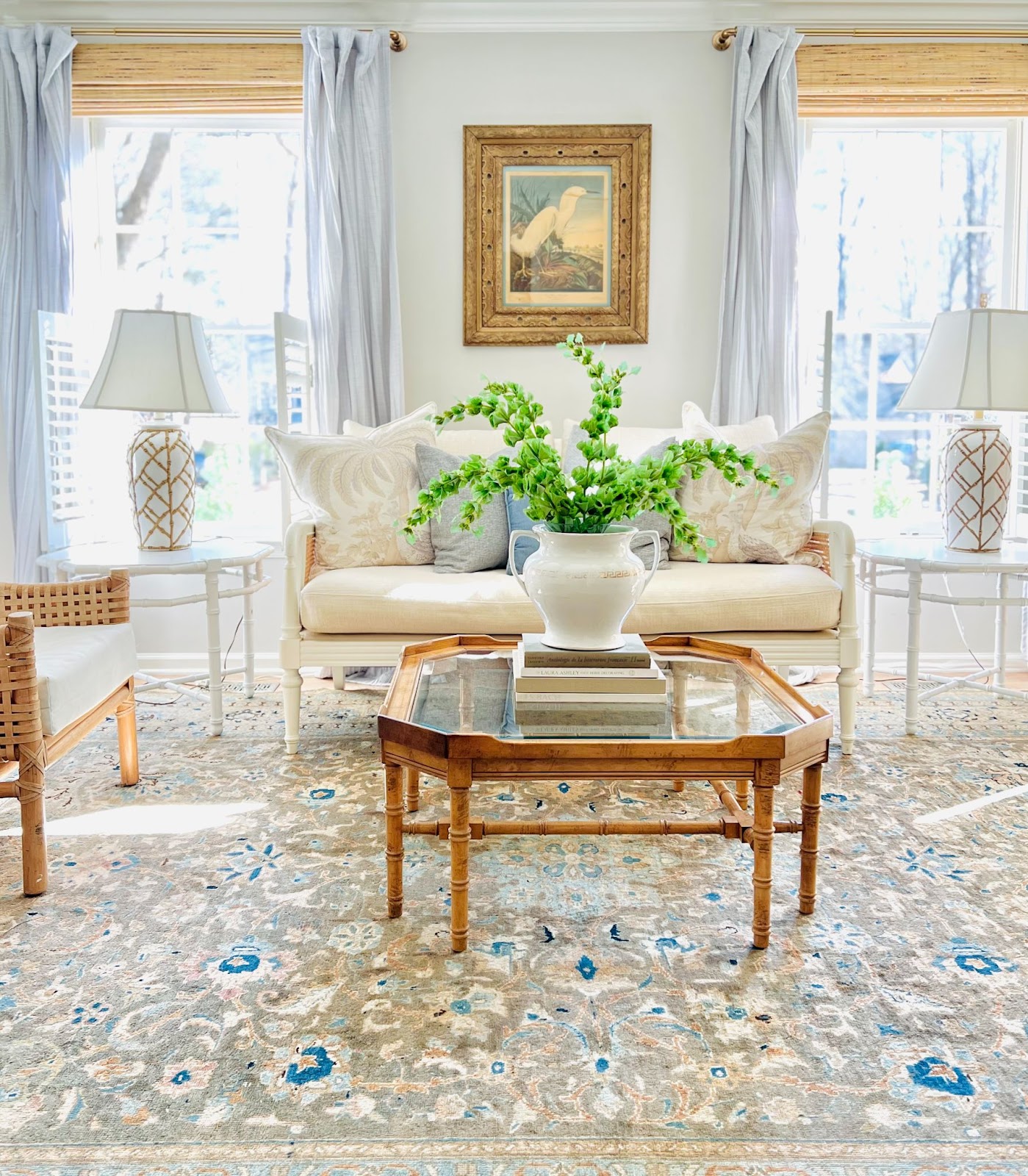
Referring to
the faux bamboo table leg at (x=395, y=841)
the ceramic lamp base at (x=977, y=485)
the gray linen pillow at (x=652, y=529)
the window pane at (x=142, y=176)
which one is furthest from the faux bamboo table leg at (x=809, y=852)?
the window pane at (x=142, y=176)

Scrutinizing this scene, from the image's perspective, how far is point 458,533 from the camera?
3.46 m

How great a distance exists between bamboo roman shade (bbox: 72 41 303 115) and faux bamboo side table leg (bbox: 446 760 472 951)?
322 centimetres

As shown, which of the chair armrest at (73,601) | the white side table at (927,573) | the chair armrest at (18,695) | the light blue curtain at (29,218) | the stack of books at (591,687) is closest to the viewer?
the stack of books at (591,687)

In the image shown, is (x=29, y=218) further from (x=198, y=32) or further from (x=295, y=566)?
(x=295, y=566)

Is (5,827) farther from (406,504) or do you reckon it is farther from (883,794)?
(883,794)

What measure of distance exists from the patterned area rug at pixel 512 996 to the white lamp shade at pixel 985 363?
1.34 meters

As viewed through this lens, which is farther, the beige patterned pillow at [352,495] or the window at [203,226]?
the window at [203,226]

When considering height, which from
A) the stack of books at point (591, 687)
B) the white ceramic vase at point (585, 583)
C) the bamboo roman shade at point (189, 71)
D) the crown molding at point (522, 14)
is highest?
the crown molding at point (522, 14)

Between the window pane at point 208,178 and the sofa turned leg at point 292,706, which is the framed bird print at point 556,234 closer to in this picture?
the window pane at point 208,178

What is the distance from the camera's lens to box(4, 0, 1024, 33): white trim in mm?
4074

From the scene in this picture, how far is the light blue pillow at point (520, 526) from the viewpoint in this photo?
3.38 meters

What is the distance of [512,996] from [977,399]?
260cm

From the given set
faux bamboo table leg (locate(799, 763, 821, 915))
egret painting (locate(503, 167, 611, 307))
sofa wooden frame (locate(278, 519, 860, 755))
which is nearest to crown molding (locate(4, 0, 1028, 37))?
egret painting (locate(503, 167, 611, 307))

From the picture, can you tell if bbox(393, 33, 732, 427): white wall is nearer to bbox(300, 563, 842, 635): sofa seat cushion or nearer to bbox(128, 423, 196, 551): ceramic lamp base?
bbox(128, 423, 196, 551): ceramic lamp base
